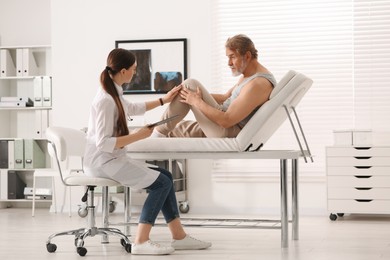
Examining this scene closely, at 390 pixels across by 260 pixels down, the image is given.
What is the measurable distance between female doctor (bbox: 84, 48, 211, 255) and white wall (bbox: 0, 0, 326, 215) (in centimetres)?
269

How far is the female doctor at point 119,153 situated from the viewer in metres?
4.12

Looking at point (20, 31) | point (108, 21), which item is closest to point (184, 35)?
point (108, 21)

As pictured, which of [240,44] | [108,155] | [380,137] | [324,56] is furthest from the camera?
[324,56]

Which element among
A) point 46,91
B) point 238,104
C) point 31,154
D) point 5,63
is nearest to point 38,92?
point 46,91

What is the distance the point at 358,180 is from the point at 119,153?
2.64 metres

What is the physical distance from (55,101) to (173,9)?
144 centimetres

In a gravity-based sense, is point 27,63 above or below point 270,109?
above

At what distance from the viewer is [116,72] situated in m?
4.27

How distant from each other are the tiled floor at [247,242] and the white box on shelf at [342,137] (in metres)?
0.63

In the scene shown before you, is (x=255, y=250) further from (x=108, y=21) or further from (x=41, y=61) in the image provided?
(x=41, y=61)

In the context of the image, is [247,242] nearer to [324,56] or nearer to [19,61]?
[324,56]

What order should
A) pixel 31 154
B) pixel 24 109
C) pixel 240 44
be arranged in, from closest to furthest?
pixel 240 44
pixel 31 154
pixel 24 109

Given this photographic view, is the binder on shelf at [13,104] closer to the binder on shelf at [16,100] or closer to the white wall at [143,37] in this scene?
the binder on shelf at [16,100]

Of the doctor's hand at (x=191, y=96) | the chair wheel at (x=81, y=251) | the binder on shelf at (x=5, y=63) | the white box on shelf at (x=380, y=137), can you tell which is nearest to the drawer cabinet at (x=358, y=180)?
the white box on shelf at (x=380, y=137)
